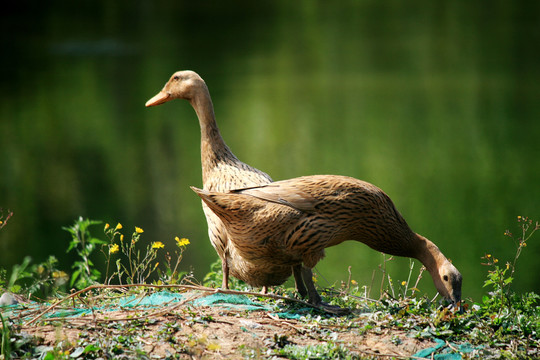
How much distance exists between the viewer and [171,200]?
1633 cm

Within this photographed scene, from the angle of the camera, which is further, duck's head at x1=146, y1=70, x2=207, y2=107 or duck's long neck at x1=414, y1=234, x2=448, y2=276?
duck's head at x1=146, y1=70, x2=207, y2=107

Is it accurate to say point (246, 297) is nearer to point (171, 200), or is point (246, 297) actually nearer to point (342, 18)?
point (171, 200)

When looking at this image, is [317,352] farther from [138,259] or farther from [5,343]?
[138,259]

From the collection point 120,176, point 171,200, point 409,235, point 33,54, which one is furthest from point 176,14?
point 409,235

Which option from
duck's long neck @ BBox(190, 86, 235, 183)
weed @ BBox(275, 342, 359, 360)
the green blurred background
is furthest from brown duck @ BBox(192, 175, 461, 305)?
the green blurred background

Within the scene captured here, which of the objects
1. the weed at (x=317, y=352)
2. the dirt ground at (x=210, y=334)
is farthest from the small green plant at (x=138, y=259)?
the weed at (x=317, y=352)

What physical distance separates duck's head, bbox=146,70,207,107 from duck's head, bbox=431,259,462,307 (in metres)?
2.62

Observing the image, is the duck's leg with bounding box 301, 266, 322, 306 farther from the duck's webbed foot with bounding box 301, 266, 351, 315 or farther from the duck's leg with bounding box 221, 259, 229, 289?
the duck's leg with bounding box 221, 259, 229, 289

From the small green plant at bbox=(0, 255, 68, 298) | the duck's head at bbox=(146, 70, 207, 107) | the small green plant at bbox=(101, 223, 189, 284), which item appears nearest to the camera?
the small green plant at bbox=(0, 255, 68, 298)

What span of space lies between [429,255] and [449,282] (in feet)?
0.98

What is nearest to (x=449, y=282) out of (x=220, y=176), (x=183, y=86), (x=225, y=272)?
(x=225, y=272)

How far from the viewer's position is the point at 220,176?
5191 millimetres

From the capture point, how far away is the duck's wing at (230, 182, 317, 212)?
4270mm

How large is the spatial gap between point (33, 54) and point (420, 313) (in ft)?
77.6
